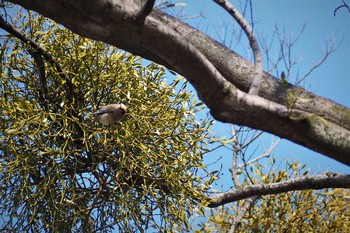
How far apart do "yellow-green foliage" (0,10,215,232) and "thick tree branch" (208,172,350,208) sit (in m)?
0.13

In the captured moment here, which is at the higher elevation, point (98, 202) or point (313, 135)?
point (98, 202)

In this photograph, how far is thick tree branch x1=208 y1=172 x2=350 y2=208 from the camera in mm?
1306

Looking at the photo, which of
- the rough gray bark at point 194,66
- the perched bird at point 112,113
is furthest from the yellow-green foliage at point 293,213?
the rough gray bark at point 194,66

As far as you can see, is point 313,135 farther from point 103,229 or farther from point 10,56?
point 10,56

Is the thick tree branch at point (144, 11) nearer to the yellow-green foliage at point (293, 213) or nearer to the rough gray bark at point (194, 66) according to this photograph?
the rough gray bark at point (194, 66)

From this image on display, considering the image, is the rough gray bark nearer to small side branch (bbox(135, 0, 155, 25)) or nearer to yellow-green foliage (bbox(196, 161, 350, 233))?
small side branch (bbox(135, 0, 155, 25))

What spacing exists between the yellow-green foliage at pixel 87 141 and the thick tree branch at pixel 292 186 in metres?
0.13

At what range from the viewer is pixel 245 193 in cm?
164

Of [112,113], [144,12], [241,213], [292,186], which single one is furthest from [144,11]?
[241,213]

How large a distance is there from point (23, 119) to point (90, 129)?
0.19 metres

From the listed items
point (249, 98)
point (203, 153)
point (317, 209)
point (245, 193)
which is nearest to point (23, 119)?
point (203, 153)

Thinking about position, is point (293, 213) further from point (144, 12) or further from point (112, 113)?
point (144, 12)

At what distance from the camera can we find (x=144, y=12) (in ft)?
2.40

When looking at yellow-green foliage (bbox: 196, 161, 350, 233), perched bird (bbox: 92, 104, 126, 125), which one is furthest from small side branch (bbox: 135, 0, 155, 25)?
yellow-green foliage (bbox: 196, 161, 350, 233)
